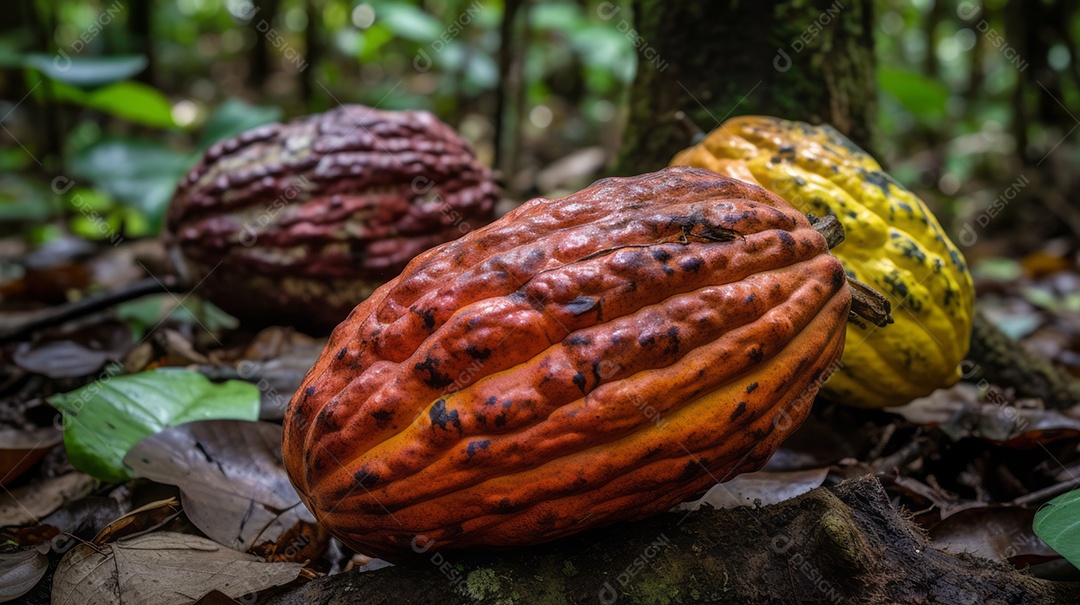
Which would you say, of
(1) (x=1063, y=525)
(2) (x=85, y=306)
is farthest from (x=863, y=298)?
(2) (x=85, y=306)

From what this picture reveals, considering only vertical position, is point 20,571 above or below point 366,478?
below

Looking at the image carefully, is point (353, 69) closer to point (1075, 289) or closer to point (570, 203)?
point (1075, 289)

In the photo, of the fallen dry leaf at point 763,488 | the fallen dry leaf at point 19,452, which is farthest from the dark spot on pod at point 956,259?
the fallen dry leaf at point 19,452

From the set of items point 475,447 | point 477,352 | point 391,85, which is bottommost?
point 391,85

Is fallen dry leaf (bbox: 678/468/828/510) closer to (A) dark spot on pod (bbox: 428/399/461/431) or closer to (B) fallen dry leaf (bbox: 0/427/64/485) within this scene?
(A) dark spot on pod (bbox: 428/399/461/431)

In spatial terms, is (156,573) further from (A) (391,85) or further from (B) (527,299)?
(A) (391,85)

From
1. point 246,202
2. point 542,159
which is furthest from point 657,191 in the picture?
point 542,159
